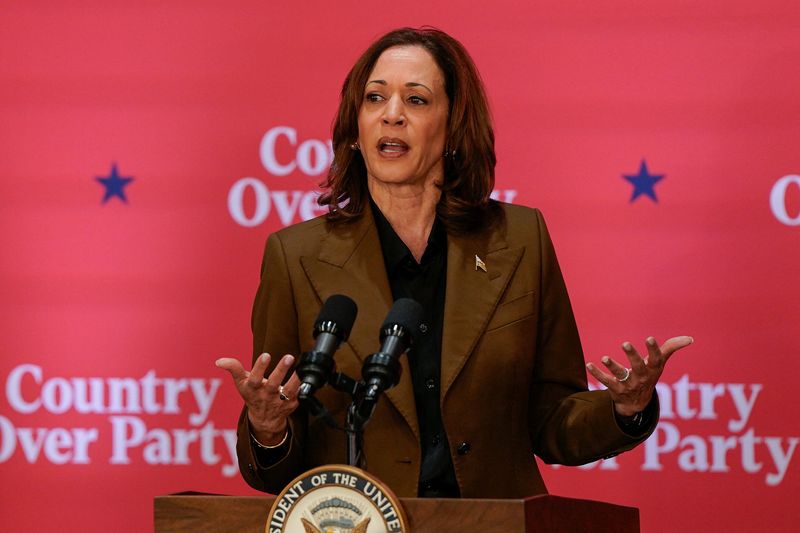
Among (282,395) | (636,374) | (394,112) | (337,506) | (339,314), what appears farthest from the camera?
(394,112)

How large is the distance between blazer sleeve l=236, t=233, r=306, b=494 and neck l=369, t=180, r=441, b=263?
26cm

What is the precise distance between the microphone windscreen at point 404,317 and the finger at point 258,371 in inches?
10.2

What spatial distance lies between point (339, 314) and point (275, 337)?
2.52 feet

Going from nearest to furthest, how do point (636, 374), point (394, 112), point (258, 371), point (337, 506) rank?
point (337, 506), point (258, 371), point (636, 374), point (394, 112)

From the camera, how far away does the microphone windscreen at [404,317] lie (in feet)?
6.60

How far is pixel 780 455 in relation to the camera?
3674 millimetres

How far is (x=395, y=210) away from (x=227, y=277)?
3.83 ft

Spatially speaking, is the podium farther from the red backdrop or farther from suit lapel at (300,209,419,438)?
the red backdrop

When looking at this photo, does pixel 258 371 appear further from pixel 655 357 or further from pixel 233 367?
pixel 655 357

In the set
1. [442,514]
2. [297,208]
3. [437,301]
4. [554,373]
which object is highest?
[297,208]

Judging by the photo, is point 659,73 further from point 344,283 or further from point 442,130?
point 344,283

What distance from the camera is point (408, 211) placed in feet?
9.43

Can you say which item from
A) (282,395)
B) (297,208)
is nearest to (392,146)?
(282,395)

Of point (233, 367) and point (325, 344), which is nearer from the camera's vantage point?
point (325, 344)
